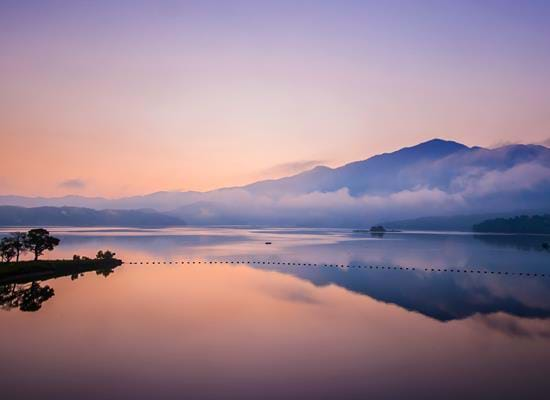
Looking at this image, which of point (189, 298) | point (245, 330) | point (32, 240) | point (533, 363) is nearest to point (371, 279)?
point (189, 298)

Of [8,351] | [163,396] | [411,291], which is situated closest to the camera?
[163,396]

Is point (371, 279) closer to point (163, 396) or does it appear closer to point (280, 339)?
point (280, 339)

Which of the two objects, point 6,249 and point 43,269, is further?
point 6,249

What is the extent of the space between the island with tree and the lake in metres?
4.91

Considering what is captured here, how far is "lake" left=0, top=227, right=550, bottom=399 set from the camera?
1753 centimetres

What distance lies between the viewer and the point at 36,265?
162 ft

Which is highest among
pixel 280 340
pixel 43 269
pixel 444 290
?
pixel 43 269

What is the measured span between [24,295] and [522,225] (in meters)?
167

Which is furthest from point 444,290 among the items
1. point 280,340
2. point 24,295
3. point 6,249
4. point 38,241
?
point 6,249

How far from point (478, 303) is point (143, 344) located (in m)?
26.6

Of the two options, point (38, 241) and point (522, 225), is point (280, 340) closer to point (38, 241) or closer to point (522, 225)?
point (38, 241)

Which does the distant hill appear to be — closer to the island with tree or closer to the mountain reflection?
the mountain reflection

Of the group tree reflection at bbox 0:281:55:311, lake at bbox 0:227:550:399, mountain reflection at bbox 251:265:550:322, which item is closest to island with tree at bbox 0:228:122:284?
tree reflection at bbox 0:281:55:311

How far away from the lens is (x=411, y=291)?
4128 cm
